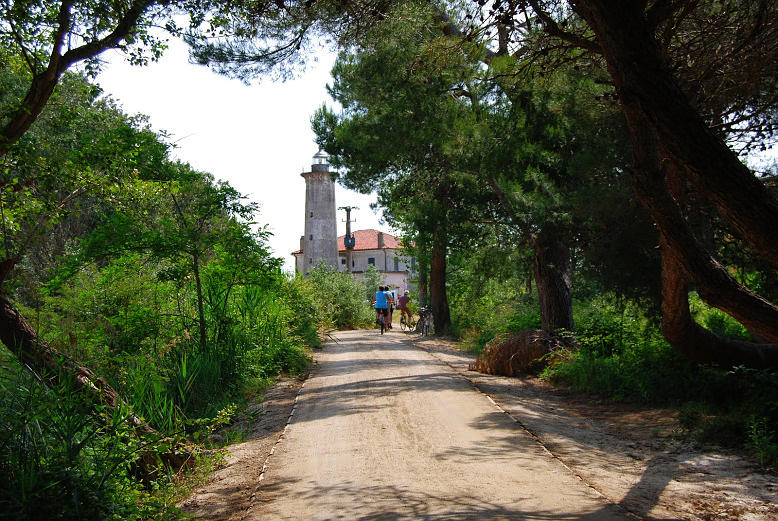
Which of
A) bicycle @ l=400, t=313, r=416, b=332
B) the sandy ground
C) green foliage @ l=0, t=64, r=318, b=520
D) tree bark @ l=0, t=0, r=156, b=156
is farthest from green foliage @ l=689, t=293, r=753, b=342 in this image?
bicycle @ l=400, t=313, r=416, b=332

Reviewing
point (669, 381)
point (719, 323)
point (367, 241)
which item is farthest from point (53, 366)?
point (367, 241)

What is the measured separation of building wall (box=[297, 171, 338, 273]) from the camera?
163 ft

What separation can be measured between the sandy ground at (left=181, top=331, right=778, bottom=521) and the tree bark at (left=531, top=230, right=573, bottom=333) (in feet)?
11.9

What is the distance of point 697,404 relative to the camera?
8.64m

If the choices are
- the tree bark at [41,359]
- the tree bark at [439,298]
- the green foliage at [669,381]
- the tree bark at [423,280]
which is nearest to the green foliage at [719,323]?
the green foliage at [669,381]

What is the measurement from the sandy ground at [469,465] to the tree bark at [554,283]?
363 centimetres

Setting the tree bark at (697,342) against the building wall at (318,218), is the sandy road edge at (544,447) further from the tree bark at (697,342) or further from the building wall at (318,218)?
the building wall at (318,218)

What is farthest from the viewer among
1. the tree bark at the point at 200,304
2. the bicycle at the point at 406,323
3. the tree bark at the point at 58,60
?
the bicycle at the point at 406,323

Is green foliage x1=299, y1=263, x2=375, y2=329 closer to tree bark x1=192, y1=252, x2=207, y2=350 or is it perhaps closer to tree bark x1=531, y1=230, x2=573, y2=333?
tree bark x1=531, y1=230, x2=573, y2=333

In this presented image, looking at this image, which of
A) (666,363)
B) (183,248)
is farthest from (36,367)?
(666,363)

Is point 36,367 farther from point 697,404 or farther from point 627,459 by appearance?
point 697,404

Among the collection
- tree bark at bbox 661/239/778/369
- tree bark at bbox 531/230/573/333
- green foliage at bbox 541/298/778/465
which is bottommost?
green foliage at bbox 541/298/778/465

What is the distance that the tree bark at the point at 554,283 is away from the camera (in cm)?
1409

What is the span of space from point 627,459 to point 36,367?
18.5 ft
